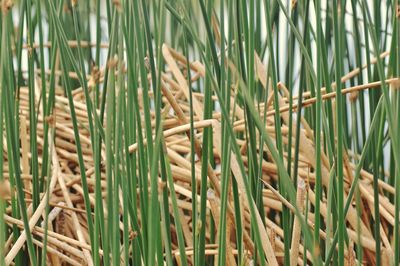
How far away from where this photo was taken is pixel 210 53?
2.83 feet

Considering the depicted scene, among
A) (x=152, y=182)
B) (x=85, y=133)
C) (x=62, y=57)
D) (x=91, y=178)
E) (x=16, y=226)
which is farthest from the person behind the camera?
(x=85, y=133)

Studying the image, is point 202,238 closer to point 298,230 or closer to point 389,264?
point 298,230

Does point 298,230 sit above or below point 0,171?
below

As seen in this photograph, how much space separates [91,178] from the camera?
123cm

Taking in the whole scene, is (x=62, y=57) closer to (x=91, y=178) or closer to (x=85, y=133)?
(x=91, y=178)

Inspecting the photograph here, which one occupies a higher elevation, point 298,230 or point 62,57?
point 62,57

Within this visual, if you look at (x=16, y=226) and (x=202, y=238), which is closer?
(x=202, y=238)

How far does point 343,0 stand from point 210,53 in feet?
0.48

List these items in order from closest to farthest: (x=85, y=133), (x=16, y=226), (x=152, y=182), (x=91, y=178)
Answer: (x=152, y=182), (x=16, y=226), (x=91, y=178), (x=85, y=133)

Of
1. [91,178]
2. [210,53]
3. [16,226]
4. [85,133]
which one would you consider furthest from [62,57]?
[85,133]

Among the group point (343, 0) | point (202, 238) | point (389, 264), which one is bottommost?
point (389, 264)

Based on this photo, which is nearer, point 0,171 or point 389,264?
point 0,171

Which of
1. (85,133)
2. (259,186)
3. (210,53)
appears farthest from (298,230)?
(85,133)

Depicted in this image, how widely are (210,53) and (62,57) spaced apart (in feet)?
0.51
